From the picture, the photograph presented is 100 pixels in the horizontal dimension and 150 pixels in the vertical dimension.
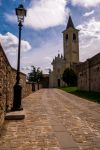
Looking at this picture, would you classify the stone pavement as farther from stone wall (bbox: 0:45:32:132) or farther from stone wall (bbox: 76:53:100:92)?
stone wall (bbox: 76:53:100:92)

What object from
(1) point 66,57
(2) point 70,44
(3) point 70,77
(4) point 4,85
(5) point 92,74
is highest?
(2) point 70,44

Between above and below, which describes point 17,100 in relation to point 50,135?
above

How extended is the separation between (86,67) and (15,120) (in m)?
27.1

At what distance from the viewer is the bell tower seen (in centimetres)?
8694

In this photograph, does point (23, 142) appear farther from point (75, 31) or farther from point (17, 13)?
point (75, 31)

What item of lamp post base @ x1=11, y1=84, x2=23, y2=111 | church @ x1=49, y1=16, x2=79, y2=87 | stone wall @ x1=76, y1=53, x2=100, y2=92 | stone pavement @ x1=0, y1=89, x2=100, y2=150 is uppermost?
church @ x1=49, y1=16, x2=79, y2=87

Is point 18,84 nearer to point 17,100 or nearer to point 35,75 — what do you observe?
point 17,100

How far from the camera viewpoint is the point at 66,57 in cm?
8825

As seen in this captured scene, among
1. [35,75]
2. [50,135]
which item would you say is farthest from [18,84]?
[35,75]

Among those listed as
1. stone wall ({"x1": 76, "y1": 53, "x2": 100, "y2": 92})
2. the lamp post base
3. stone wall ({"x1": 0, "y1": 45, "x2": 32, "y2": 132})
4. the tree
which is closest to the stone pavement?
stone wall ({"x1": 0, "y1": 45, "x2": 32, "y2": 132})

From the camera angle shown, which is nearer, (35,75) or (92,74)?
(92,74)

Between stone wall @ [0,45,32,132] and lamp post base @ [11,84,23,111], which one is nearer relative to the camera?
stone wall @ [0,45,32,132]

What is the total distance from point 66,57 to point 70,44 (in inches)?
180

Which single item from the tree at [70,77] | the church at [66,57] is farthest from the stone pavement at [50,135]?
the church at [66,57]
